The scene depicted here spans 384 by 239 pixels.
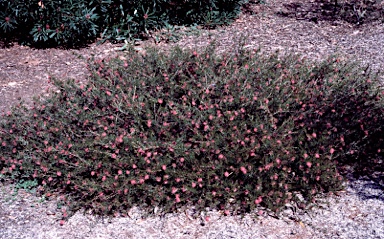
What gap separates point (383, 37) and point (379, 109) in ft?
9.00

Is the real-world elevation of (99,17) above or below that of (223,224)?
above

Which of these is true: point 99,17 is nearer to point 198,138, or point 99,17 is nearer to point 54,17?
point 54,17

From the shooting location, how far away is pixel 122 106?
3.89m

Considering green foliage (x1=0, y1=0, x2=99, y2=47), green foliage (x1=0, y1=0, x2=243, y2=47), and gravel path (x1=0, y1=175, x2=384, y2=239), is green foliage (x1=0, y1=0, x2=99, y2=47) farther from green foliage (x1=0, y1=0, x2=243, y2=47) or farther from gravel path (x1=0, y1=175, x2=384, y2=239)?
gravel path (x1=0, y1=175, x2=384, y2=239)

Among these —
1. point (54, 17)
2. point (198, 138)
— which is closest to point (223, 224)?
point (198, 138)

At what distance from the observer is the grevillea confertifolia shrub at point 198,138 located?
135 inches

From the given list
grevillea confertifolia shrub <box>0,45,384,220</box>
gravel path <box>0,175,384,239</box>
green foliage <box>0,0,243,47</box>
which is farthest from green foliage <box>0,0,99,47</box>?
gravel path <box>0,175,384,239</box>

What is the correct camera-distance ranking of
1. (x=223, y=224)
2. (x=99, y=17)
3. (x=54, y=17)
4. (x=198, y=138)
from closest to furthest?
(x=223, y=224) < (x=198, y=138) < (x=54, y=17) < (x=99, y=17)

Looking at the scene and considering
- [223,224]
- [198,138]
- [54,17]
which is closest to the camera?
[223,224]

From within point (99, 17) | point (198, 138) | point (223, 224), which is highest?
point (99, 17)

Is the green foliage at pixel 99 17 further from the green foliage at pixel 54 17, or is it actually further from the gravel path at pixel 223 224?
the gravel path at pixel 223 224

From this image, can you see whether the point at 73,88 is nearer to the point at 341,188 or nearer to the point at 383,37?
the point at 341,188

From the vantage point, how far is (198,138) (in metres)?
3.61

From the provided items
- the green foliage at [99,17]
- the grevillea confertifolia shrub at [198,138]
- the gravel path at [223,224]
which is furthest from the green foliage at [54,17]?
the gravel path at [223,224]
